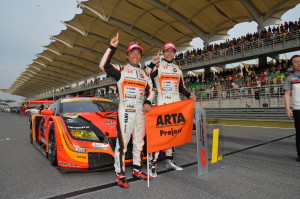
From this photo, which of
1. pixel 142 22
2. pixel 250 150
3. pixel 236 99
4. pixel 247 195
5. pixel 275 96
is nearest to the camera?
pixel 247 195

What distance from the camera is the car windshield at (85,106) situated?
463 centimetres

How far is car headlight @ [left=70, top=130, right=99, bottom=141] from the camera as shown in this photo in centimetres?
344

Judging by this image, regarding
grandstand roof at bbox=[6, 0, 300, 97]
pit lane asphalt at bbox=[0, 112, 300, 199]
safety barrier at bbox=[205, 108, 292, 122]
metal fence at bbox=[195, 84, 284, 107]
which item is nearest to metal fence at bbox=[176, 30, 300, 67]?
grandstand roof at bbox=[6, 0, 300, 97]

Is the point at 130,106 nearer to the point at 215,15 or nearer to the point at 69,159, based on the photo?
the point at 69,159

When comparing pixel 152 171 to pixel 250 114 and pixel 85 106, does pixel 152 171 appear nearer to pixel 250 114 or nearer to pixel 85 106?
pixel 85 106

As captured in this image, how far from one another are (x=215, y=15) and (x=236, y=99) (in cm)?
1329

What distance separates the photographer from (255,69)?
60.6 ft

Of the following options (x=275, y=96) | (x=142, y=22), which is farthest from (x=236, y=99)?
(x=142, y=22)

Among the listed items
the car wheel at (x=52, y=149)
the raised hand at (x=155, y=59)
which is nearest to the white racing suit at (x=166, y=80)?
the raised hand at (x=155, y=59)

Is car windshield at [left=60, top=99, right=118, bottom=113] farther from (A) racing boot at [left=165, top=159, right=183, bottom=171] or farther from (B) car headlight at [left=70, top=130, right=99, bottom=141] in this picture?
(A) racing boot at [left=165, top=159, right=183, bottom=171]

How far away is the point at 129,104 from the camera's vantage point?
10.6 ft

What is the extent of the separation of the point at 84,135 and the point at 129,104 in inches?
35.3

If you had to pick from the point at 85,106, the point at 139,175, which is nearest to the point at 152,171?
the point at 139,175

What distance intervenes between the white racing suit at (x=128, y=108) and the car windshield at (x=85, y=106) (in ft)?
5.28
